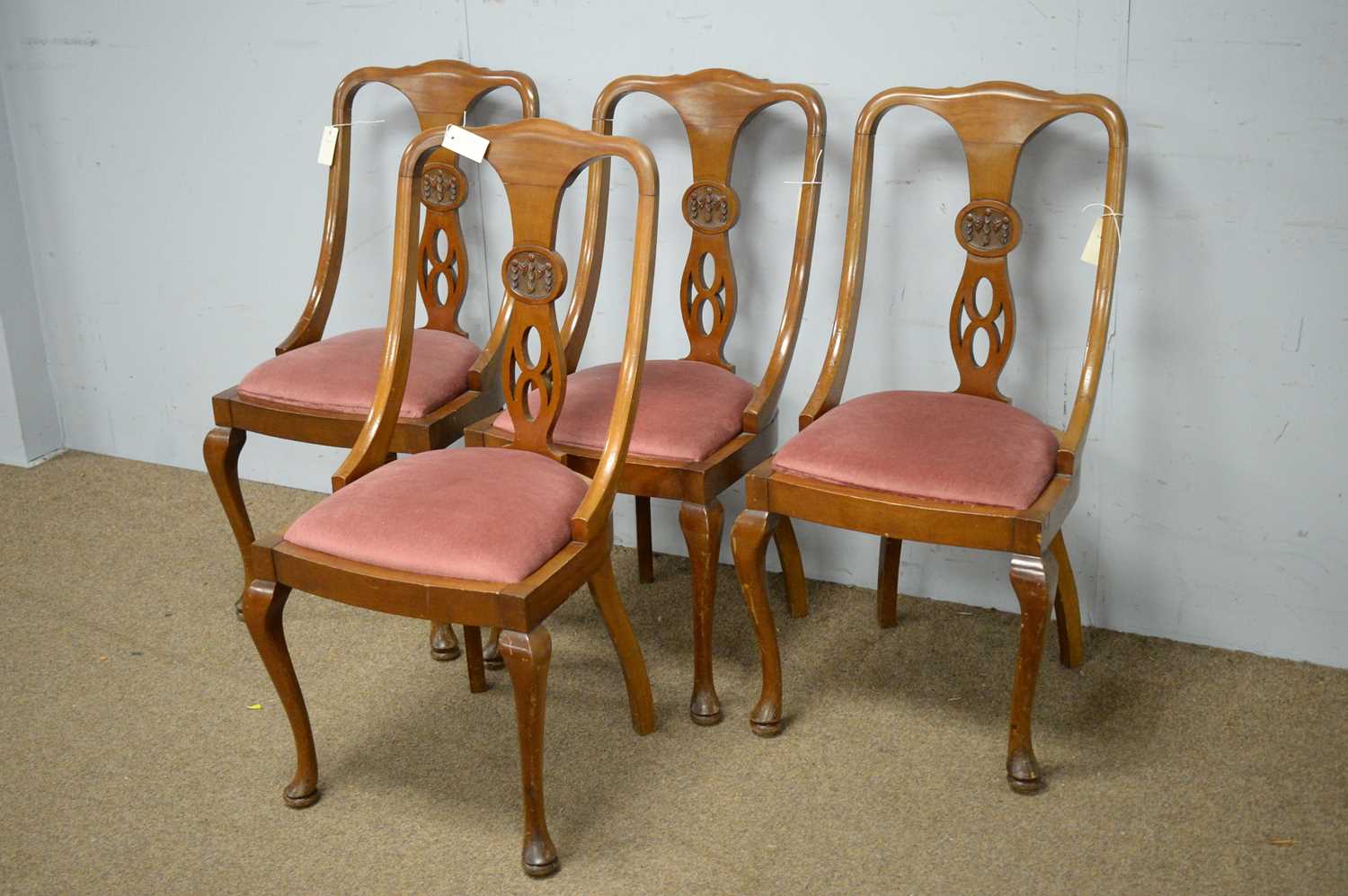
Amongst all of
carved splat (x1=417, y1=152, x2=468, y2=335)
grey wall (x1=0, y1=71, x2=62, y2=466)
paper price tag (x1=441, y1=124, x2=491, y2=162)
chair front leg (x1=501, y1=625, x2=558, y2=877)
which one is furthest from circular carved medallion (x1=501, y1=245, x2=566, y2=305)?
grey wall (x1=0, y1=71, x2=62, y2=466)

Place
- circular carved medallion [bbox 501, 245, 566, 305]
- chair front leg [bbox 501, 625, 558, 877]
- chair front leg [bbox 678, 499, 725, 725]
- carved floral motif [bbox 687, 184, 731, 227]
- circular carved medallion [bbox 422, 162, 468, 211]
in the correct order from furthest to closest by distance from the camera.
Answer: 1. circular carved medallion [bbox 422, 162, 468, 211]
2. carved floral motif [bbox 687, 184, 731, 227]
3. chair front leg [bbox 678, 499, 725, 725]
4. circular carved medallion [bbox 501, 245, 566, 305]
5. chair front leg [bbox 501, 625, 558, 877]

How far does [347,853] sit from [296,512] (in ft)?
4.63

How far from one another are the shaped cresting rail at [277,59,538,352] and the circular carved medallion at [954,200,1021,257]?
969mm

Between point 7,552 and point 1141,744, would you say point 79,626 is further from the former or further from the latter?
point 1141,744

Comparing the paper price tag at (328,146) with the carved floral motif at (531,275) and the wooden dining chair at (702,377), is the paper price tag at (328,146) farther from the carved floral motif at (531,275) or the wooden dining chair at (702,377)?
the carved floral motif at (531,275)

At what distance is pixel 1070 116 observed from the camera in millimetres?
2518

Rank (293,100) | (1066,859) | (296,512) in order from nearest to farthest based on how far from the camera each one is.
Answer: (1066,859) → (293,100) → (296,512)

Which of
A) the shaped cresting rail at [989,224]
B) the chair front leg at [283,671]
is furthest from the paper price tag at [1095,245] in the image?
the chair front leg at [283,671]

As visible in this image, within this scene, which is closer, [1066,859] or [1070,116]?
[1066,859]

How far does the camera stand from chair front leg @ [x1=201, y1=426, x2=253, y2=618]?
9.20ft

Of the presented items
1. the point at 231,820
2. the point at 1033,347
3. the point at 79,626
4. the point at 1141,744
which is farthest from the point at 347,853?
the point at 1033,347

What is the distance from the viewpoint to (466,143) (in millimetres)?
2248

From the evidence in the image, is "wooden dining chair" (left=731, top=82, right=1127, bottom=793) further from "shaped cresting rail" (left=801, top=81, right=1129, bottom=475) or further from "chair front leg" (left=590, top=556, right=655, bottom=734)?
"chair front leg" (left=590, top=556, right=655, bottom=734)

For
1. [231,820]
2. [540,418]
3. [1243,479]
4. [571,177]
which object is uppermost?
[571,177]
